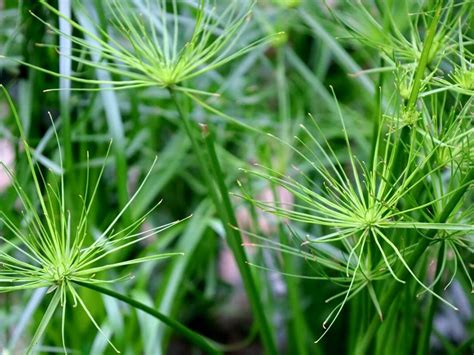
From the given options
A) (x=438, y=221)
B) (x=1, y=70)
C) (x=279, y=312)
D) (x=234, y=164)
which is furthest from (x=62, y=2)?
(x=279, y=312)

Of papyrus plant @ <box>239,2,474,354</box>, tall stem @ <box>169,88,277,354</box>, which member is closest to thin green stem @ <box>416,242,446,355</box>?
papyrus plant @ <box>239,2,474,354</box>

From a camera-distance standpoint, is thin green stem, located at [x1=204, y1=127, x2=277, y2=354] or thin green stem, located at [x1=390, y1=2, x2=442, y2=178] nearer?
thin green stem, located at [x1=390, y1=2, x2=442, y2=178]

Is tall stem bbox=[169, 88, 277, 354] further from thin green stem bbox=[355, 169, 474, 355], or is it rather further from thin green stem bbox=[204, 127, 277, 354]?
thin green stem bbox=[355, 169, 474, 355]

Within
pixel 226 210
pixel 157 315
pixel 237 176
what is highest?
pixel 237 176

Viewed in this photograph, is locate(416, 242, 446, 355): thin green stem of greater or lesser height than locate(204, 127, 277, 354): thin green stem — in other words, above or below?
below

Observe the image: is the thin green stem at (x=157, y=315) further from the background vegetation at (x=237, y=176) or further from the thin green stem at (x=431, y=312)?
the thin green stem at (x=431, y=312)

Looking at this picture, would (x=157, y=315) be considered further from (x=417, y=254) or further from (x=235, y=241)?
(x=417, y=254)

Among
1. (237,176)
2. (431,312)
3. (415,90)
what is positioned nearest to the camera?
(415,90)

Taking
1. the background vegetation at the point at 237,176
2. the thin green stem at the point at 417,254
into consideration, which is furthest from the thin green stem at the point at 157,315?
the thin green stem at the point at 417,254

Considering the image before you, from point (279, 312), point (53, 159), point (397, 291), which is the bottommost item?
point (397, 291)

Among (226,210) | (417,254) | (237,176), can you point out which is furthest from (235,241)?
(237,176)

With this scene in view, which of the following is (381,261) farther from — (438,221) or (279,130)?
(279,130)
